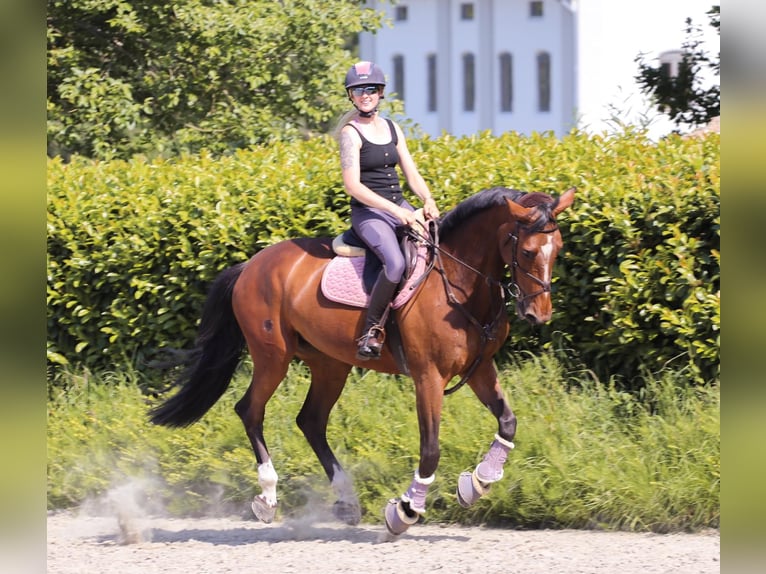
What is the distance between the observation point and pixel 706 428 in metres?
6.72

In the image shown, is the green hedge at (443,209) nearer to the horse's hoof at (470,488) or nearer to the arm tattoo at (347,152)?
the horse's hoof at (470,488)

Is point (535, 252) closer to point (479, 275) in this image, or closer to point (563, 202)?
point (563, 202)

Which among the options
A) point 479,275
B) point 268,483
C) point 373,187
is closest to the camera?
point 479,275

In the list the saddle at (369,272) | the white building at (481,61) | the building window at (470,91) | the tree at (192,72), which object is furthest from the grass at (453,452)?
the building window at (470,91)

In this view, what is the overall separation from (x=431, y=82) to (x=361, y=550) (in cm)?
4673

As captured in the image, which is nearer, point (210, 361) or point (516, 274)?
point (516, 274)

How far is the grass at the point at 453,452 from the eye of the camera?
21.5ft

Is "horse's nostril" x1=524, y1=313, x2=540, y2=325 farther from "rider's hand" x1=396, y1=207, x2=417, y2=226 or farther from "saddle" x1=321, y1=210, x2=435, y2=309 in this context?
"rider's hand" x1=396, y1=207, x2=417, y2=226

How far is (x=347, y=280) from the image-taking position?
6453 millimetres

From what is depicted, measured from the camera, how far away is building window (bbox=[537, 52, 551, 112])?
48562 mm

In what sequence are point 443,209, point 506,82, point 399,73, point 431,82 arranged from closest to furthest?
point 443,209, point 506,82, point 431,82, point 399,73

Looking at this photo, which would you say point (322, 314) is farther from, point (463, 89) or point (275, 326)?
point (463, 89)

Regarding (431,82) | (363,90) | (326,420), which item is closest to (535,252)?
(363,90)
